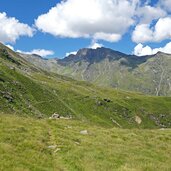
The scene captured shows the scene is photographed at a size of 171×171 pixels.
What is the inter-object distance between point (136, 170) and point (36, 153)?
848cm

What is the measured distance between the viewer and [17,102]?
416 ft

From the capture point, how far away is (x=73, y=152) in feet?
99.9

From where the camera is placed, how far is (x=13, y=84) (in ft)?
519

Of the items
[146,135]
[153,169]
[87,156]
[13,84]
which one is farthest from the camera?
[13,84]

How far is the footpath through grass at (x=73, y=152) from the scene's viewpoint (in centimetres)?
2569

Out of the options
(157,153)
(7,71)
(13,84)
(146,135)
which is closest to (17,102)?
(13,84)

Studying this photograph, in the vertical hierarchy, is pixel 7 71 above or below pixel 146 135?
above

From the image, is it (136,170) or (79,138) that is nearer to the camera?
(136,170)

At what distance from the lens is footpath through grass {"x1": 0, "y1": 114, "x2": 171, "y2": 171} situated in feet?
84.3

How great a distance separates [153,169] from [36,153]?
→ 992cm

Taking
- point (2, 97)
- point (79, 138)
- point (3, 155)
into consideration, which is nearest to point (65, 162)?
point (3, 155)

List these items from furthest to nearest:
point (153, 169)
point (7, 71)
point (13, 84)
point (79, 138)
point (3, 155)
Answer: point (7, 71) < point (13, 84) < point (79, 138) < point (153, 169) < point (3, 155)

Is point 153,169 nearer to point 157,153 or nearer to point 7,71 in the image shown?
point 157,153

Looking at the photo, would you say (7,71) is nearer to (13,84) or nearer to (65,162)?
(13,84)
